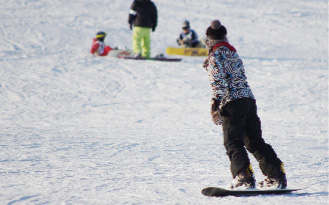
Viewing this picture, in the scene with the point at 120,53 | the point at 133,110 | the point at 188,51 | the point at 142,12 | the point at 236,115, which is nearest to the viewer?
the point at 236,115

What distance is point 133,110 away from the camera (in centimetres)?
820

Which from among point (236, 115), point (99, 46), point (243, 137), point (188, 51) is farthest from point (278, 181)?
point (188, 51)

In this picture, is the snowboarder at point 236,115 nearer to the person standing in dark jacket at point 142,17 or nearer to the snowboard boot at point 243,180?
the snowboard boot at point 243,180

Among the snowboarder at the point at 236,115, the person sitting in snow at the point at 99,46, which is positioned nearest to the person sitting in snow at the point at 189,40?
the person sitting in snow at the point at 99,46

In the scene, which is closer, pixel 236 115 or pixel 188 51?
pixel 236 115

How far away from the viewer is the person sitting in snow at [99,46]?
40.5ft

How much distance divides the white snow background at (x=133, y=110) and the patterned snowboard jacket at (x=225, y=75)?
843 mm

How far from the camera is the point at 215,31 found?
3791mm

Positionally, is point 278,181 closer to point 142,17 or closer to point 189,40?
point 142,17

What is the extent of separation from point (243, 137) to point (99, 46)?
9196 millimetres

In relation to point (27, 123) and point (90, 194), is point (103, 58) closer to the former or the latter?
point (27, 123)

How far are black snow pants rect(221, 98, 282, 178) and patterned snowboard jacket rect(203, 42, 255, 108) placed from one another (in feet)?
0.20

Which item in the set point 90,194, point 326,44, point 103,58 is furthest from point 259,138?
point 326,44

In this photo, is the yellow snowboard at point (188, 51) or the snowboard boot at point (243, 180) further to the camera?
the yellow snowboard at point (188, 51)
